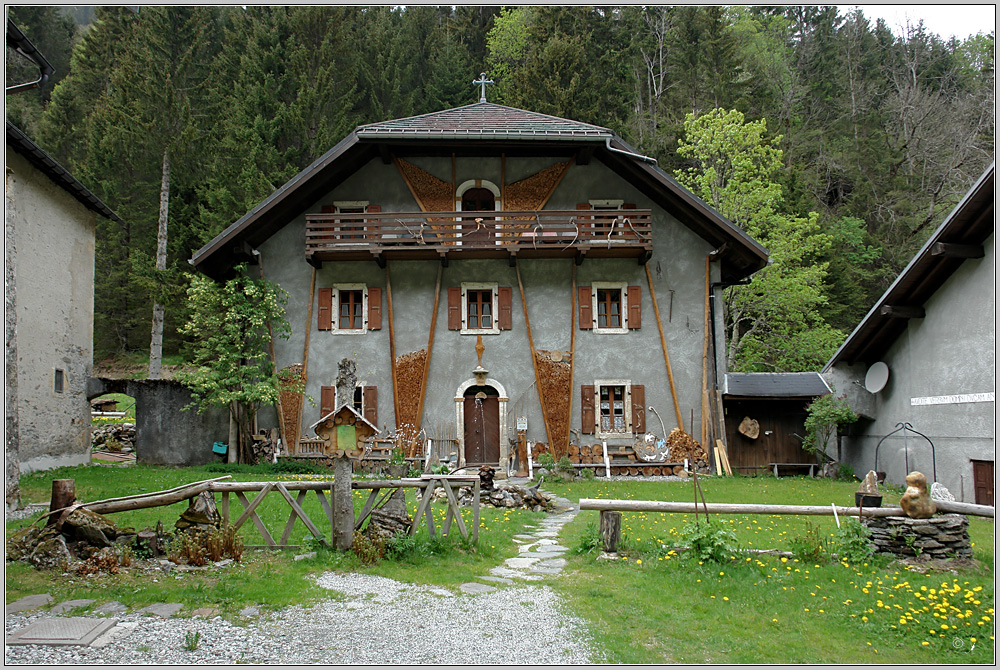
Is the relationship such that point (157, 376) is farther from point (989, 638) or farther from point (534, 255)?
point (989, 638)

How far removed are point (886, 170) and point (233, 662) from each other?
32.8 m

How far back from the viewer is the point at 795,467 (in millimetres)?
19141

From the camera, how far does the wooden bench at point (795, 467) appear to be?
18.8 metres

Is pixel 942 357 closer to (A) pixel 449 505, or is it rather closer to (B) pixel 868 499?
(B) pixel 868 499

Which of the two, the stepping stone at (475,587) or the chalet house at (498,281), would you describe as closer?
the stepping stone at (475,587)

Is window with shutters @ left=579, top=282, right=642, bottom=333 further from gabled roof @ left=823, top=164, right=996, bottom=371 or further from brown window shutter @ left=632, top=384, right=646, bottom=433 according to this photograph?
gabled roof @ left=823, top=164, right=996, bottom=371

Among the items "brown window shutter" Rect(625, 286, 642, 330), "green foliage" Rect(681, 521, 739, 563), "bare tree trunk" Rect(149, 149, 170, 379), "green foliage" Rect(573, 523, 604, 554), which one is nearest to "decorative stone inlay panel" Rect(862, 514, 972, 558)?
"green foliage" Rect(681, 521, 739, 563)

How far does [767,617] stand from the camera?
613 centimetres

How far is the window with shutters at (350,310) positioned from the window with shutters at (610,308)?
5.71 meters

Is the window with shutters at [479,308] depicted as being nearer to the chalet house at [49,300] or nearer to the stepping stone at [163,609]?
the chalet house at [49,300]

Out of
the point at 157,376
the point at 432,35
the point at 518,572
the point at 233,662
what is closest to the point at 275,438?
the point at 157,376

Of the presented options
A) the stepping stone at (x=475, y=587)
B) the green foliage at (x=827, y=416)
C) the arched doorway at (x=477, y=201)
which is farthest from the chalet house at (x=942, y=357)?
the stepping stone at (x=475, y=587)

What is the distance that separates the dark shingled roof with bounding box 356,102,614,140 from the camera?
59.3ft

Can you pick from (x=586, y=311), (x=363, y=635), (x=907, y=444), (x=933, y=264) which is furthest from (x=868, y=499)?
(x=586, y=311)
